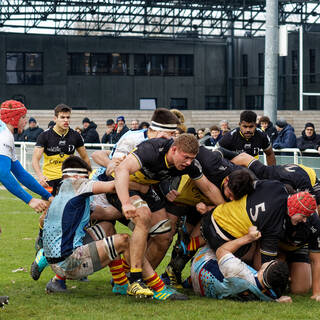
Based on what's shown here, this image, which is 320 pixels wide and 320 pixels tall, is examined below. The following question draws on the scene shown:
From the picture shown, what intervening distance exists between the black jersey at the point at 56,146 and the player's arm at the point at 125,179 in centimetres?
445

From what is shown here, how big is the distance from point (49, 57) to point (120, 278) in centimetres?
3881

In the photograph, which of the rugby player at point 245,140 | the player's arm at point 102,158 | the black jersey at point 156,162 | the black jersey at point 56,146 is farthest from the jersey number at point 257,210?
the black jersey at point 56,146

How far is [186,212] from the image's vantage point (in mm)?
8109

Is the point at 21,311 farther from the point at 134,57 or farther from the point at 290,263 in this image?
the point at 134,57

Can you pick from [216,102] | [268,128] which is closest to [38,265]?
[268,128]

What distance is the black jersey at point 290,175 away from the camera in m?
8.15

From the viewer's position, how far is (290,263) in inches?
305

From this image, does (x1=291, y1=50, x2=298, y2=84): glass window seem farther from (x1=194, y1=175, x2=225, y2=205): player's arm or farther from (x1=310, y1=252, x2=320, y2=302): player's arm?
(x1=310, y1=252, x2=320, y2=302): player's arm

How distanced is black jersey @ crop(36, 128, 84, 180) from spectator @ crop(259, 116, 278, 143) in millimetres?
5735

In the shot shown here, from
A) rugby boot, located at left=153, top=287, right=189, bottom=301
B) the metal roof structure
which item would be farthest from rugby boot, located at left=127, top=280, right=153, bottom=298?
the metal roof structure

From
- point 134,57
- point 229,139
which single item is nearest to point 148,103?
point 134,57

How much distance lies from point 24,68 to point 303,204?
1555 inches

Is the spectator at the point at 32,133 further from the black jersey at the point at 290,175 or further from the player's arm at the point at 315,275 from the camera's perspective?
the player's arm at the point at 315,275

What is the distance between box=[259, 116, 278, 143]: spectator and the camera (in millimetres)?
15742
